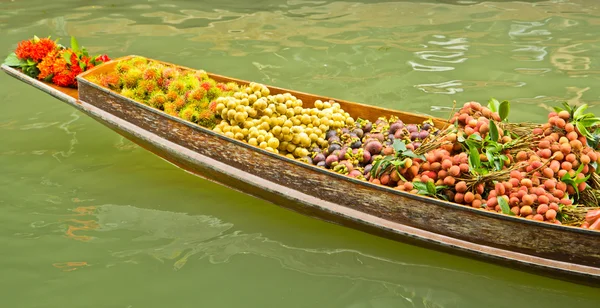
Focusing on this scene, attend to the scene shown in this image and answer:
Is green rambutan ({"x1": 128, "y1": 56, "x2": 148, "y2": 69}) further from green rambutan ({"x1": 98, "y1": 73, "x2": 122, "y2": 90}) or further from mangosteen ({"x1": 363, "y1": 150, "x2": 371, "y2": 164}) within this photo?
mangosteen ({"x1": 363, "y1": 150, "x2": 371, "y2": 164})

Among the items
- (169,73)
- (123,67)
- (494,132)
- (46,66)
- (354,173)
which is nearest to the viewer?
(494,132)

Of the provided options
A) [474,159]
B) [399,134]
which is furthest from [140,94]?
[474,159]

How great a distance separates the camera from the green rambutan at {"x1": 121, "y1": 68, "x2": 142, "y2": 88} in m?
3.86

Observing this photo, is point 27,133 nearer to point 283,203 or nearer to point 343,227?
point 283,203

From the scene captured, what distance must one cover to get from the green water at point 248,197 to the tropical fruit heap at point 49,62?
56cm

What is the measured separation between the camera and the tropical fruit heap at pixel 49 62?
13.5 feet

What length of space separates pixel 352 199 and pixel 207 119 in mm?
1106

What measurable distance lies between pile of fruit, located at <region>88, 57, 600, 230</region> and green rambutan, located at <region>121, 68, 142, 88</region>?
10 cm

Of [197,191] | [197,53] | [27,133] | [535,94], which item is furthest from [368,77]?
[27,133]

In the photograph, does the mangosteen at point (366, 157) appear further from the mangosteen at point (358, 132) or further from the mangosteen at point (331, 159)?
the mangosteen at point (358, 132)

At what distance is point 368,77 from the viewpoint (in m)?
5.74

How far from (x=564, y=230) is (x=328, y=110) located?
1.54 m

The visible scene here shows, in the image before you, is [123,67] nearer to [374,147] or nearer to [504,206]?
[374,147]

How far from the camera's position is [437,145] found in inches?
116
